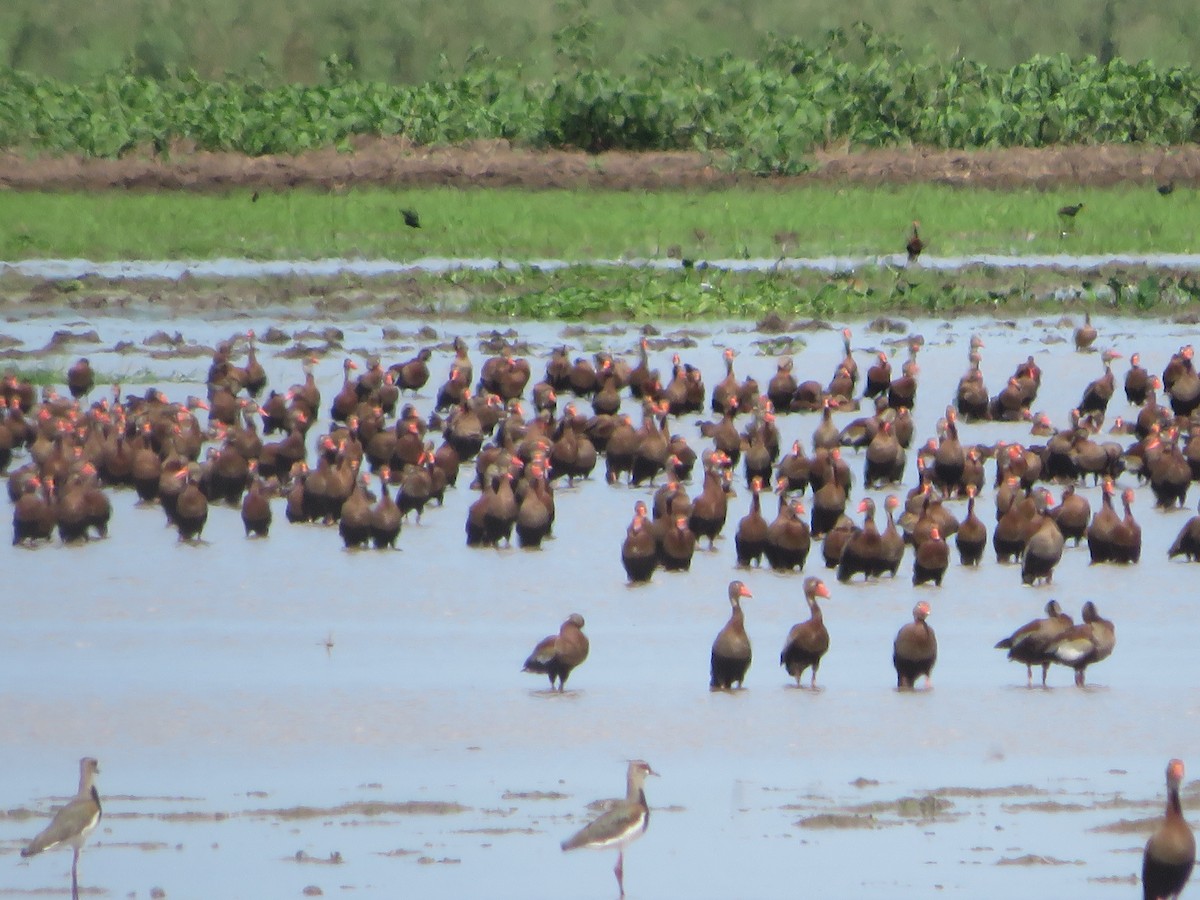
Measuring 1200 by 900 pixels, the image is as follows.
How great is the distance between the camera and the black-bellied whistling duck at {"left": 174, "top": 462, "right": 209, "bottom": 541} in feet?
45.8

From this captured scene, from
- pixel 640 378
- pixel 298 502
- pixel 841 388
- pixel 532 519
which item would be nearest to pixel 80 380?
pixel 640 378

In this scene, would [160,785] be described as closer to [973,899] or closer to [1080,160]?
[973,899]

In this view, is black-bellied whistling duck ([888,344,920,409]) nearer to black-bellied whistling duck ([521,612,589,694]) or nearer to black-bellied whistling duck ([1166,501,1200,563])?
black-bellied whistling duck ([1166,501,1200,563])

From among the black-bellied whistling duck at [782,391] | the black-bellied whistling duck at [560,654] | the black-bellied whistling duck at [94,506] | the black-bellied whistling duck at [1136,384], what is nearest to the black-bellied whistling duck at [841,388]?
the black-bellied whistling duck at [782,391]

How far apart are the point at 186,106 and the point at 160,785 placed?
3097 cm

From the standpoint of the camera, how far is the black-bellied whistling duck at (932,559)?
1248 centimetres

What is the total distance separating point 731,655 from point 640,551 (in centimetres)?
249

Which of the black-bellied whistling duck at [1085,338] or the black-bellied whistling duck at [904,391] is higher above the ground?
the black-bellied whistling duck at [1085,338]

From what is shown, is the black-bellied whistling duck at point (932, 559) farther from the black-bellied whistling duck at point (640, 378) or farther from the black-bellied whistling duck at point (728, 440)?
the black-bellied whistling duck at point (640, 378)

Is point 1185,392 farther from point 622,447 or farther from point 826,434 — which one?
point 622,447

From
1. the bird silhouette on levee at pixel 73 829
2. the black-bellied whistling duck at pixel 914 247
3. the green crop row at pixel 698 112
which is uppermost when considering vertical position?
the green crop row at pixel 698 112

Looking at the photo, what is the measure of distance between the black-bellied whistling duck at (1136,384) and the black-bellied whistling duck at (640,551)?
6.96m

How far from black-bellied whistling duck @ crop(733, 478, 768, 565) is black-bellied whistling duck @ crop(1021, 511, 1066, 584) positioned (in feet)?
4.63

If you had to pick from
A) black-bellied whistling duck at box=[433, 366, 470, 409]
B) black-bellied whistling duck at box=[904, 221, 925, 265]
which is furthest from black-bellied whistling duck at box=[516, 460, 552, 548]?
black-bellied whistling duck at box=[904, 221, 925, 265]
